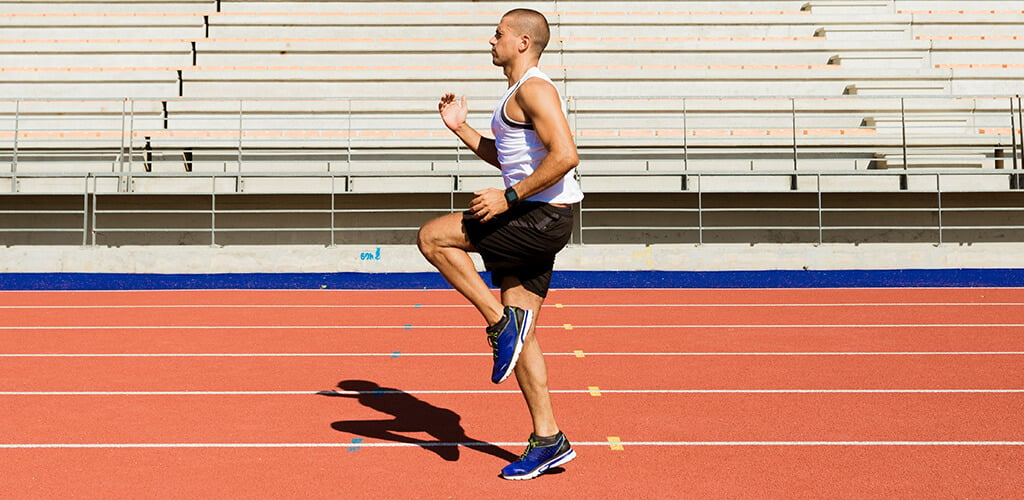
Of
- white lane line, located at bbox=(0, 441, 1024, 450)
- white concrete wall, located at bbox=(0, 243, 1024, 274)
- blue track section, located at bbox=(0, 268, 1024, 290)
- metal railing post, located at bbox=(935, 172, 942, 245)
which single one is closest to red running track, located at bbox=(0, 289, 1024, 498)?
white lane line, located at bbox=(0, 441, 1024, 450)

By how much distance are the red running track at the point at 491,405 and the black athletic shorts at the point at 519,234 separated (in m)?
0.68

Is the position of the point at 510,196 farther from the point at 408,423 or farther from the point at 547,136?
the point at 408,423

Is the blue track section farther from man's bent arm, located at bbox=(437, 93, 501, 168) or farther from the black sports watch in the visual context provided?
the black sports watch

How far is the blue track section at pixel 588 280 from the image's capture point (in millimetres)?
10141

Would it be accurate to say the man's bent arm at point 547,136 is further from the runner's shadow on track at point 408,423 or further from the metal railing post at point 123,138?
the metal railing post at point 123,138

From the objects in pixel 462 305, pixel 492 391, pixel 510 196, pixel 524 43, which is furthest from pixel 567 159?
pixel 462 305

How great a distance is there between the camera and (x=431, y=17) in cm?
1525

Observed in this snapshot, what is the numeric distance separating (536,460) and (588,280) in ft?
25.8

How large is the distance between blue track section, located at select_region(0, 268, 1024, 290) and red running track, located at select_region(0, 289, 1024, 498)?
2.52 m

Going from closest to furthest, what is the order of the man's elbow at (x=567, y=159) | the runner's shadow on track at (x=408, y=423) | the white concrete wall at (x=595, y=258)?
1. the man's elbow at (x=567, y=159)
2. the runner's shadow on track at (x=408, y=423)
3. the white concrete wall at (x=595, y=258)

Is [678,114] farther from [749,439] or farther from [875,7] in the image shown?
[749,439]

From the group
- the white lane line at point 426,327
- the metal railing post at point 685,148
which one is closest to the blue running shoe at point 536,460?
the white lane line at point 426,327

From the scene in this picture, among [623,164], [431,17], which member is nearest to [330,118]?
[431,17]

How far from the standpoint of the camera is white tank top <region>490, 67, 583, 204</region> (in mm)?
2736
